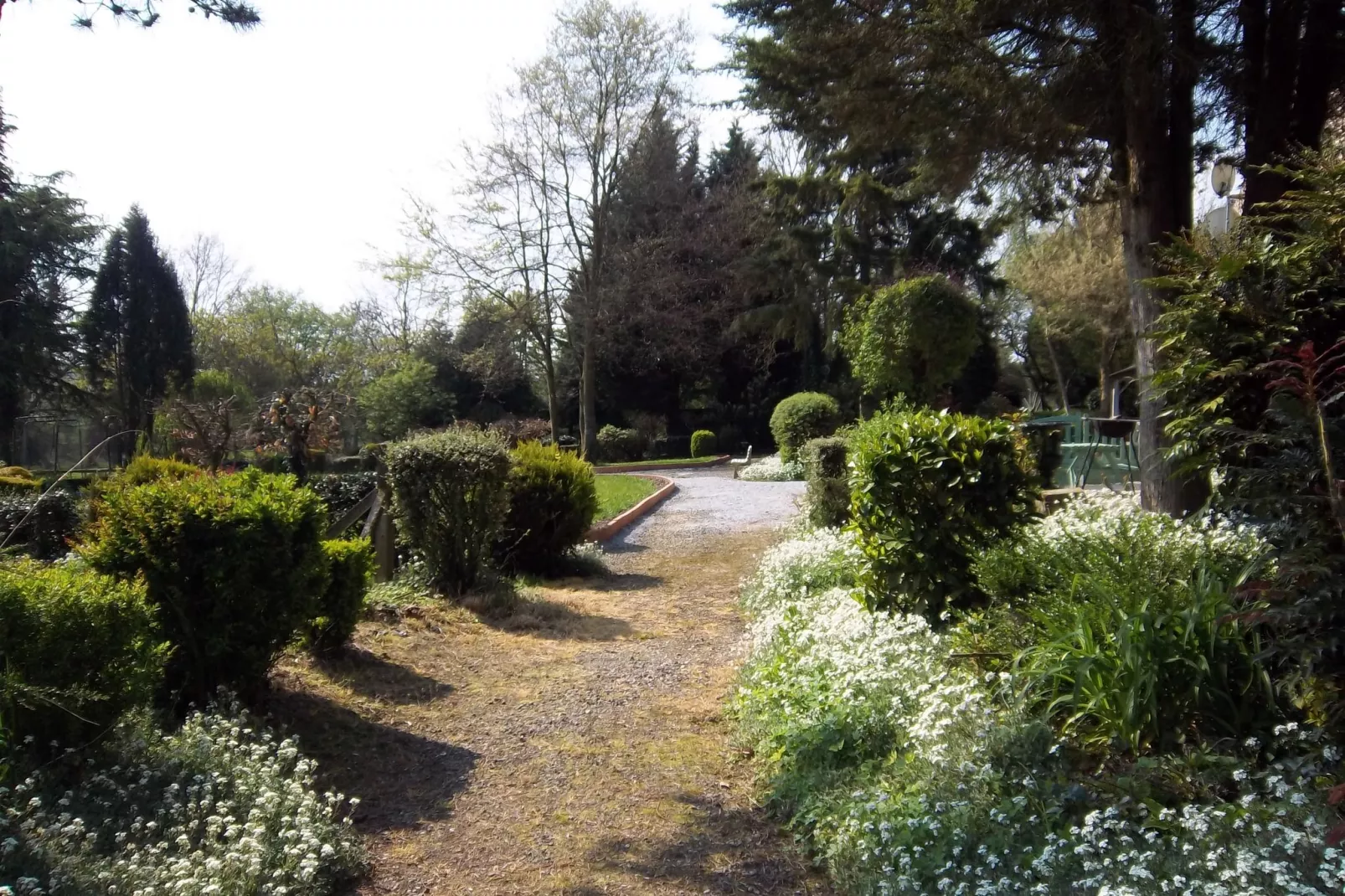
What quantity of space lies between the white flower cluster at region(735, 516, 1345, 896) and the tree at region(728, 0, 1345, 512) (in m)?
2.77

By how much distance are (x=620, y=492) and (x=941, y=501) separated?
1249cm

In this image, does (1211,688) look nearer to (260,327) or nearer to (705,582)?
(705,582)

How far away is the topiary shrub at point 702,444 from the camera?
32875 millimetres

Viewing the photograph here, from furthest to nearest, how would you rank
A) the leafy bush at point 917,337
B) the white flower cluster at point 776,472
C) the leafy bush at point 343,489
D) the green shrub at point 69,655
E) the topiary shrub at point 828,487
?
the white flower cluster at point 776,472 < the leafy bush at point 917,337 < the leafy bush at point 343,489 < the topiary shrub at point 828,487 < the green shrub at point 69,655

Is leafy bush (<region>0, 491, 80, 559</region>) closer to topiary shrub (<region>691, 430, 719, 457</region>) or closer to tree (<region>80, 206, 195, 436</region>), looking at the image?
topiary shrub (<region>691, 430, 719, 457</region>)

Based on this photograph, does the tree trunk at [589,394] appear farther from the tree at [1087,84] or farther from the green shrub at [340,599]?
the green shrub at [340,599]

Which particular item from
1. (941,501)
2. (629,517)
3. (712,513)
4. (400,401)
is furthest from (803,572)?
(400,401)

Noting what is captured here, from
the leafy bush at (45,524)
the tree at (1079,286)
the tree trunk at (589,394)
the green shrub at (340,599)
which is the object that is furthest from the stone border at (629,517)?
the tree at (1079,286)

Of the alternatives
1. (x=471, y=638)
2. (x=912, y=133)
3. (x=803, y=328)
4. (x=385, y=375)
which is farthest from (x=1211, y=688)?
(x=385, y=375)

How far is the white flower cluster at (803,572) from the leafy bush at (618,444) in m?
24.6

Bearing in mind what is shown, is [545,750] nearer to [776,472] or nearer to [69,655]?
[69,655]

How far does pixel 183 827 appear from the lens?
2.92 meters

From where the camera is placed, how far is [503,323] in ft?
102

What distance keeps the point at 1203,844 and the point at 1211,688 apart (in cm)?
80
